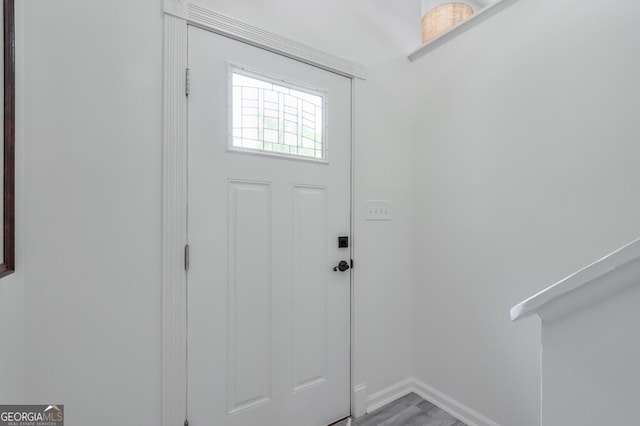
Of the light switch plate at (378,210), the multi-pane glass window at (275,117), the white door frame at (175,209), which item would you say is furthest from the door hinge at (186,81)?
the light switch plate at (378,210)

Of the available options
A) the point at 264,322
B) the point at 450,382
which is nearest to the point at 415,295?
the point at 450,382

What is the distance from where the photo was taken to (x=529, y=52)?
1480 millimetres

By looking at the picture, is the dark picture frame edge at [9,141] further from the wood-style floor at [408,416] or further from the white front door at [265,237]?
the wood-style floor at [408,416]

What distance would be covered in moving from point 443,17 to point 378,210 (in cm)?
144

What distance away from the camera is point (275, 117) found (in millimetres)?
1520

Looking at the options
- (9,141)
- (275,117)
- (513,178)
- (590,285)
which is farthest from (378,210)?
(9,141)

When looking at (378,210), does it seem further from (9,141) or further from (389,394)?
(9,141)

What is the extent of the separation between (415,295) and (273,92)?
168cm

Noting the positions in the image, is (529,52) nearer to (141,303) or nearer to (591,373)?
(591,373)

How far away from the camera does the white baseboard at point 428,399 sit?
65.4 inches

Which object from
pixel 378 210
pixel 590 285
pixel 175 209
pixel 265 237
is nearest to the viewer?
pixel 590 285

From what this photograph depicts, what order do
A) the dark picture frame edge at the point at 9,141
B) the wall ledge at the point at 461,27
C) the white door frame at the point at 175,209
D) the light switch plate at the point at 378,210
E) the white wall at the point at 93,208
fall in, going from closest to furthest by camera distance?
1. the dark picture frame edge at the point at 9,141
2. the white wall at the point at 93,208
3. the white door frame at the point at 175,209
4. the wall ledge at the point at 461,27
5. the light switch plate at the point at 378,210

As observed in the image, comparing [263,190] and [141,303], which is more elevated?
[263,190]

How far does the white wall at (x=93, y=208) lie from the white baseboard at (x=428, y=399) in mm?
1319
